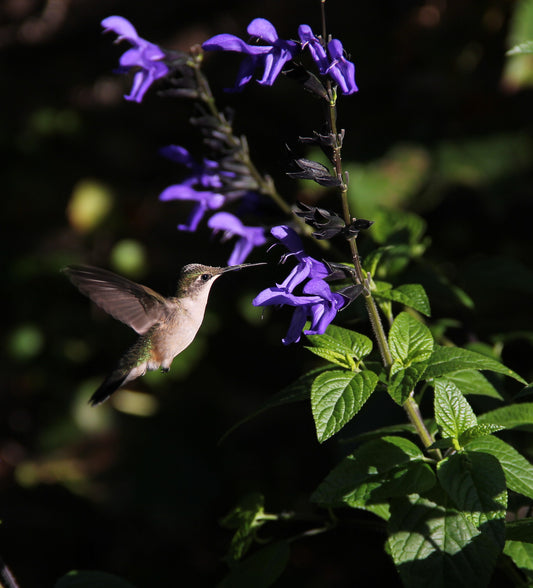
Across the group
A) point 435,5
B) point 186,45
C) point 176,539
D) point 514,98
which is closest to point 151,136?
point 186,45

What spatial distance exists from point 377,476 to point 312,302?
13.8 inches

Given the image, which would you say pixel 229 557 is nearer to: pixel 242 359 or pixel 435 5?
pixel 242 359

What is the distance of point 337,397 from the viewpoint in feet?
3.80

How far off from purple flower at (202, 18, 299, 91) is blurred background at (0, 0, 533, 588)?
119 centimetres

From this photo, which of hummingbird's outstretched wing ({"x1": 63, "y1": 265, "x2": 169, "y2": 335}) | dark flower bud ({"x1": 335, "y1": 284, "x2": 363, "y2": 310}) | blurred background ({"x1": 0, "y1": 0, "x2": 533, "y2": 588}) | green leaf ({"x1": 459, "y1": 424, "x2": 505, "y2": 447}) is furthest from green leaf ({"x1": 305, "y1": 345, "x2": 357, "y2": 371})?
blurred background ({"x1": 0, "y1": 0, "x2": 533, "y2": 588})

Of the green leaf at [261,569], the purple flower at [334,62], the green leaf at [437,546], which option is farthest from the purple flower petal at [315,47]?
the green leaf at [261,569]

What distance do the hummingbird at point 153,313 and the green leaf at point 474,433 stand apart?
58 cm

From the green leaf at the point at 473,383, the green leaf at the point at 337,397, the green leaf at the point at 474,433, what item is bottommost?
the green leaf at the point at 473,383

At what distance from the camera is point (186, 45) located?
12.0 ft

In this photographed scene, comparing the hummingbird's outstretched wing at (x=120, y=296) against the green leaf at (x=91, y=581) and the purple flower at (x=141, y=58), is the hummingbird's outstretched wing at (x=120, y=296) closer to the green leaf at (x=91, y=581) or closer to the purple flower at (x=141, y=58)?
the purple flower at (x=141, y=58)

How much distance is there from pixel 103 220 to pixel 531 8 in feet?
7.46

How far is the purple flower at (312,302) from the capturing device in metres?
1.19

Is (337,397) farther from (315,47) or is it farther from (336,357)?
(315,47)

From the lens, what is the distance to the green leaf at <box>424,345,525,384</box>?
1.16 meters
